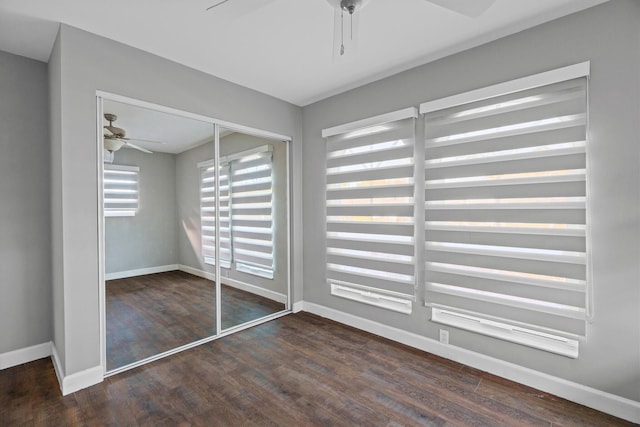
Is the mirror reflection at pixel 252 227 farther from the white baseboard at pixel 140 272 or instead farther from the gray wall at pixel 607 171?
the gray wall at pixel 607 171

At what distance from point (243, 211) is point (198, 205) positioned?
18.2 inches

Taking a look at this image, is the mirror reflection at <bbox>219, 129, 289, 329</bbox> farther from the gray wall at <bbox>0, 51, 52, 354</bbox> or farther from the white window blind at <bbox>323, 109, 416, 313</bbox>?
the gray wall at <bbox>0, 51, 52, 354</bbox>

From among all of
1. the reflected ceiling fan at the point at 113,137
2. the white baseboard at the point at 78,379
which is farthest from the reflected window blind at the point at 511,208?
the white baseboard at the point at 78,379

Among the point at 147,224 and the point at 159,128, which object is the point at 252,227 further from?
the point at 159,128

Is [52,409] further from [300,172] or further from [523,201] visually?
[523,201]

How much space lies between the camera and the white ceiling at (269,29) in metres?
1.98

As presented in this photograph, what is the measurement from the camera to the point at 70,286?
2.16 m

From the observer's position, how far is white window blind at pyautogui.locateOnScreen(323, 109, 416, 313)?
2844 mm

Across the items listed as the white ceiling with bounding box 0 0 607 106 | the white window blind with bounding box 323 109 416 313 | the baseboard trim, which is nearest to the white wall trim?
the baseboard trim

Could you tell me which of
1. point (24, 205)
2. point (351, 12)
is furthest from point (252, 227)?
point (351, 12)

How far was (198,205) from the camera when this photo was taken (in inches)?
116

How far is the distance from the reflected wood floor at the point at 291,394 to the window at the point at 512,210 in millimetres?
434

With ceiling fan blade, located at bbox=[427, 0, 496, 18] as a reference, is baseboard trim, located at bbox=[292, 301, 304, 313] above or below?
below

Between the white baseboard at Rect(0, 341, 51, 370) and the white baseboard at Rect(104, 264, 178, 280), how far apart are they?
1.02 meters
